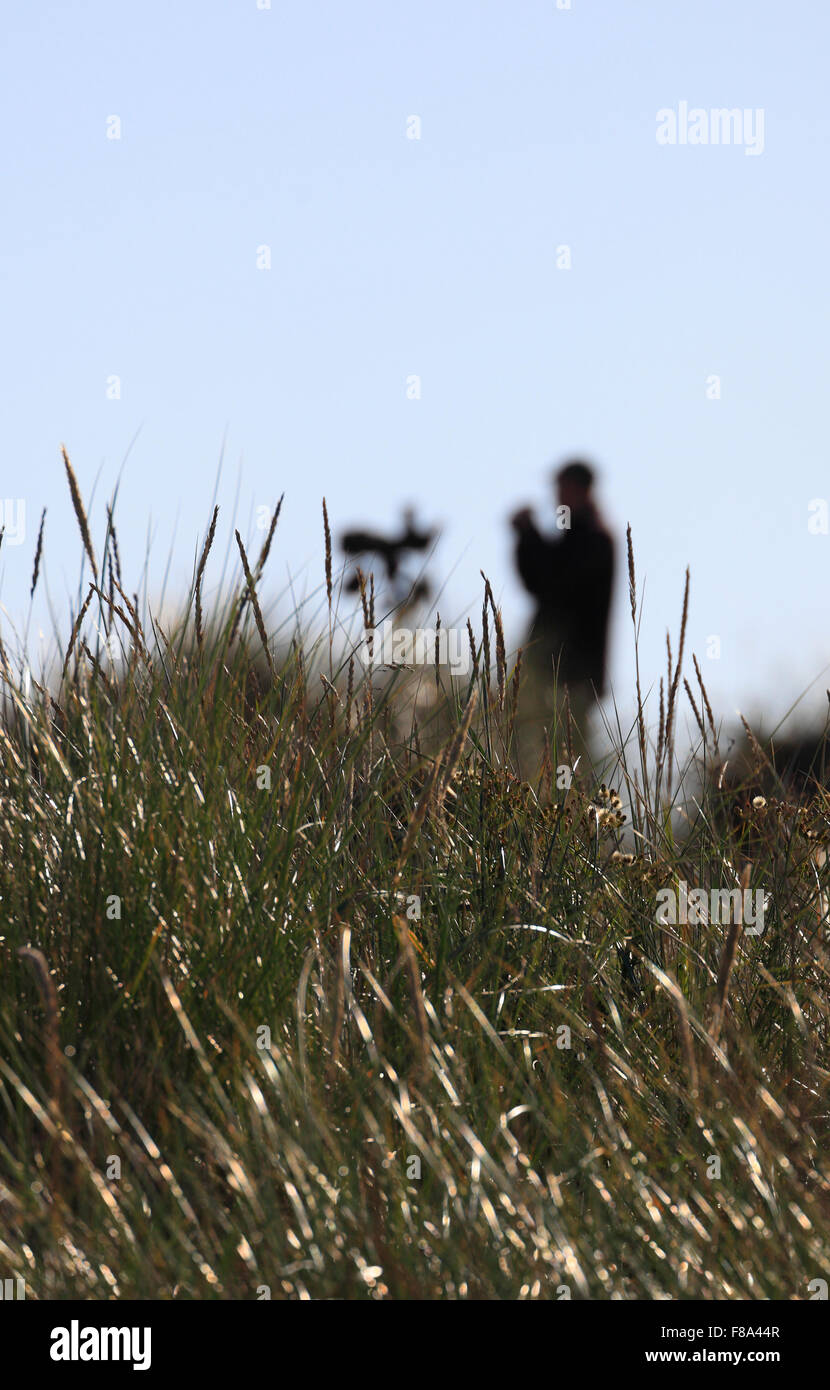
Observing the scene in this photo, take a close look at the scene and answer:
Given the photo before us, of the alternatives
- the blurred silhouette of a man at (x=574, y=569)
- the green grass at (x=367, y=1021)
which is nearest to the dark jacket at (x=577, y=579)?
the blurred silhouette of a man at (x=574, y=569)

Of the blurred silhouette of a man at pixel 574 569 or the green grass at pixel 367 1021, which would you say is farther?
the blurred silhouette of a man at pixel 574 569

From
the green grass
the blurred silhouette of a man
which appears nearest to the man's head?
the blurred silhouette of a man

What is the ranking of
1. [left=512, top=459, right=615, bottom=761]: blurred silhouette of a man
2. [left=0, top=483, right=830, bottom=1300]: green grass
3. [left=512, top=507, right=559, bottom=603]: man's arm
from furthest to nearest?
[left=512, top=507, right=559, bottom=603]: man's arm, [left=512, top=459, right=615, bottom=761]: blurred silhouette of a man, [left=0, top=483, right=830, bottom=1300]: green grass

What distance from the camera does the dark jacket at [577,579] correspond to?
6.64m

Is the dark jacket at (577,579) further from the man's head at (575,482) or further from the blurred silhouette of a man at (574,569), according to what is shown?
the man's head at (575,482)

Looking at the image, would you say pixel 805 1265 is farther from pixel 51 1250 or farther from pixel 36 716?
pixel 36 716

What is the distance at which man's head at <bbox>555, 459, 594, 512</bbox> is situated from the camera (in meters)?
6.84

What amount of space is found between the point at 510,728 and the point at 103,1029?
1182mm

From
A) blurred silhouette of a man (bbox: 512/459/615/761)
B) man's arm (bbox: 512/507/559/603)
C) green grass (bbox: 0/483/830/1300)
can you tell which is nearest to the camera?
green grass (bbox: 0/483/830/1300)

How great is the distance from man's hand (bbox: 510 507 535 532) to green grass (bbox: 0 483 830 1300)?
4.25 meters

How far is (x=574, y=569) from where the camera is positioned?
666 centimetres

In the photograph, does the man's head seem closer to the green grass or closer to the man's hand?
the man's hand

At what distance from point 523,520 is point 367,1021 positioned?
5209 millimetres
